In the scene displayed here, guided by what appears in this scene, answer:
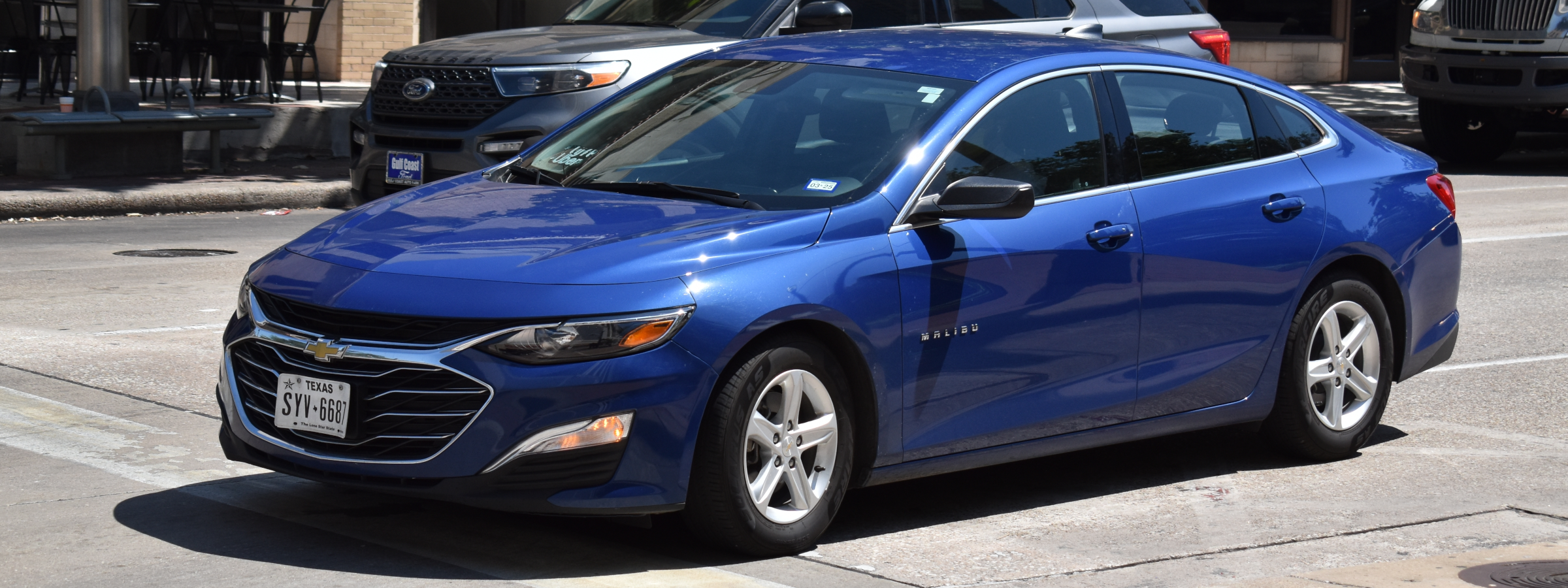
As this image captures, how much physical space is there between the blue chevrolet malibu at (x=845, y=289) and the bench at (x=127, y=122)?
28.6 ft

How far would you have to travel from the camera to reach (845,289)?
15.9 feet

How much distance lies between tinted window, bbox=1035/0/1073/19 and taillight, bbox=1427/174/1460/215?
214 inches

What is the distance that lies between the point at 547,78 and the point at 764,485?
232 inches

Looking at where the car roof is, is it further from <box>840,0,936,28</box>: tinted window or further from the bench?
the bench

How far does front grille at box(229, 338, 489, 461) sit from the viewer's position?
14.7 ft

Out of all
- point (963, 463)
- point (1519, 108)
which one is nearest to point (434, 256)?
point (963, 463)

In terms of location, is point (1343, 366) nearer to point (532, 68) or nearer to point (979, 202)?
point (979, 202)

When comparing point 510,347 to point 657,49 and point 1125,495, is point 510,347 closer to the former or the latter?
point 1125,495

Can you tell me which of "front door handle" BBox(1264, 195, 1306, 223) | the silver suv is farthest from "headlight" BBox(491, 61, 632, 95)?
"front door handle" BBox(1264, 195, 1306, 223)

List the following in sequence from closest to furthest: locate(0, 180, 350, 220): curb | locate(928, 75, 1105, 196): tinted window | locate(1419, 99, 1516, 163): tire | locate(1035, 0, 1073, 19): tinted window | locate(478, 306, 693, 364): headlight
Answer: locate(478, 306, 693, 364): headlight → locate(928, 75, 1105, 196): tinted window → locate(1035, 0, 1073, 19): tinted window → locate(0, 180, 350, 220): curb → locate(1419, 99, 1516, 163): tire

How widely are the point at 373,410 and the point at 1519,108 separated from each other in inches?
647

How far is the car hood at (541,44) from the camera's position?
10359 mm

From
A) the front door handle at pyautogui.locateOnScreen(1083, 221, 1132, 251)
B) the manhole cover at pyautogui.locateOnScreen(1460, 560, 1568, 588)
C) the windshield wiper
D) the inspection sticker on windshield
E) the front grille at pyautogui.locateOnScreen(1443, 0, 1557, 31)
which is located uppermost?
the front grille at pyautogui.locateOnScreen(1443, 0, 1557, 31)

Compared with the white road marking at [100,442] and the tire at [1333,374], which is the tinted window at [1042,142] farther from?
the white road marking at [100,442]
